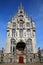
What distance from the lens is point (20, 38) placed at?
142 feet

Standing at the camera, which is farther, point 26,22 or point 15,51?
point 26,22

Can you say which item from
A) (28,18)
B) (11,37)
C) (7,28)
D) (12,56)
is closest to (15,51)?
(12,56)

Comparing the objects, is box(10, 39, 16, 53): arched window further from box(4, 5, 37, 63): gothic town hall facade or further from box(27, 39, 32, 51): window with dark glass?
box(27, 39, 32, 51): window with dark glass

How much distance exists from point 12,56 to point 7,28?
869 cm

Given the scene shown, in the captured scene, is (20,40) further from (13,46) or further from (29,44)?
(29,44)

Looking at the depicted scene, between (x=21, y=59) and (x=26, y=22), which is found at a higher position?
(x=26, y=22)

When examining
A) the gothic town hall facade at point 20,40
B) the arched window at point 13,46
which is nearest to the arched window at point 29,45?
the gothic town hall facade at point 20,40

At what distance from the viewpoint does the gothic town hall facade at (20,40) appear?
4181 cm

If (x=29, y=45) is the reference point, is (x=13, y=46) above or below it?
below

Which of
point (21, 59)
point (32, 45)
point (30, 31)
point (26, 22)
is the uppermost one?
point (26, 22)

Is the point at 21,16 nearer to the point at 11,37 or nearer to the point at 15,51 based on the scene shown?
the point at 11,37

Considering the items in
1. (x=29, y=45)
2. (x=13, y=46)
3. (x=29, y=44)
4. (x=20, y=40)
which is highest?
(x=20, y=40)

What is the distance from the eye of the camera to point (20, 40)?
142ft

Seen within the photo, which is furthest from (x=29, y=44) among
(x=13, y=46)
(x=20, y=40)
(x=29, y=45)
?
(x=13, y=46)
